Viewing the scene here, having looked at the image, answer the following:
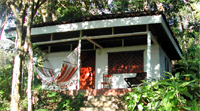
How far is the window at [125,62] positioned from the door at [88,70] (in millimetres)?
779

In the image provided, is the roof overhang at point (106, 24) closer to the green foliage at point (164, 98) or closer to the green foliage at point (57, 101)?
the green foliage at point (57, 101)

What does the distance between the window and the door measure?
0.78 metres

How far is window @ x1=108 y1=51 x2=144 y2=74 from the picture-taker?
942 cm

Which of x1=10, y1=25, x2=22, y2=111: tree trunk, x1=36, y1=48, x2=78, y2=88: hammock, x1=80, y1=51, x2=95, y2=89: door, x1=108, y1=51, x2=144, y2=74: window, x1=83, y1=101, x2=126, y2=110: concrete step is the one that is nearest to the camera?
x1=10, y1=25, x2=22, y2=111: tree trunk

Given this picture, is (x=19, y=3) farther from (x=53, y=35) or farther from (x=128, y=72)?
(x=128, y=72)

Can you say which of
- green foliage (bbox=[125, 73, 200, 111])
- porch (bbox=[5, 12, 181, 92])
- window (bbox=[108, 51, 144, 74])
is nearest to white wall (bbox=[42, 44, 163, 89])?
porch (bbox=[5, 12, 181, 92])

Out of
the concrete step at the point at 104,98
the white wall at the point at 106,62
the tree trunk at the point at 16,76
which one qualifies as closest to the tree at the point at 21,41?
the tree trunk at the point at 16,76

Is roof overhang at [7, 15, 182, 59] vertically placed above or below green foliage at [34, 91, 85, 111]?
above

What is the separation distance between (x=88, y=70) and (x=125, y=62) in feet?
5.43

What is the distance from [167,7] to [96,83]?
25.0ft

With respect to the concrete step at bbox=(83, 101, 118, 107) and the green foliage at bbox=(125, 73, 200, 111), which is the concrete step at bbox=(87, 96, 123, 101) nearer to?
the concrete step at bbox=(83, 101, 118, 107)

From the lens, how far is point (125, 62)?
960 cm

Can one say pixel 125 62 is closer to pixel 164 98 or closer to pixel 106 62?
pixel 106 62

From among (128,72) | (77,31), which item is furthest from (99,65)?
(77,31)
